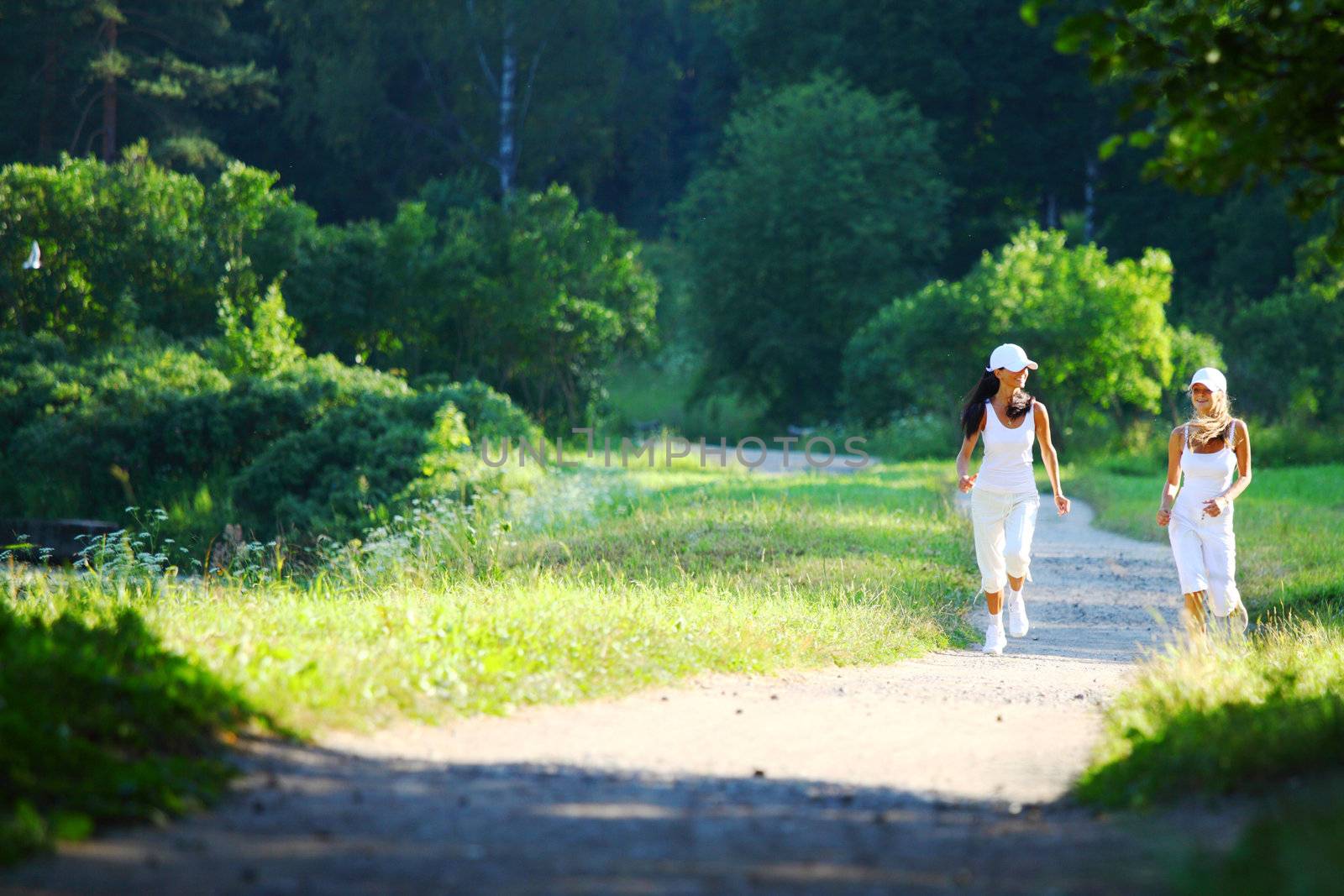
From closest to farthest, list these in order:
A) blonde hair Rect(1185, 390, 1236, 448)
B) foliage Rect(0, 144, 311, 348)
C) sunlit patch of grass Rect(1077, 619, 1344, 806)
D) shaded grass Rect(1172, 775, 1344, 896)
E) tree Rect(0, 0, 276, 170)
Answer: shaded grass Rect(1172, 775, 1344, 896), sunlit patch of grass Rect(1077, 619, 1344, 806), blonde hair Rect(1185, 390, 1236, 448), foliage Rect(0, 144, 311, 348), tree Rect(0, 0, 276, 170)

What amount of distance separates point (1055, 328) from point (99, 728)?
25094mm

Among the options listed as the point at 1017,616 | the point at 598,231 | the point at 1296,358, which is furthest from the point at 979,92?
the point at 1017,616

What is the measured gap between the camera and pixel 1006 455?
9.70 meters

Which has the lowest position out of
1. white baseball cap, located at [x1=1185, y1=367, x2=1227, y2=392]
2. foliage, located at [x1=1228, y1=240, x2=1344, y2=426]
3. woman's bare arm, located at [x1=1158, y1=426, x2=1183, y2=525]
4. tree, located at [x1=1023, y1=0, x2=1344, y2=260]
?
woman's bare arm, located at [x1=1158, y1=426, x2=1183, y2=525]

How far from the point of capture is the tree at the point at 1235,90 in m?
5.18

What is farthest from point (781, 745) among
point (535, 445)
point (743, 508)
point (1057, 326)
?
point (1057, 326)

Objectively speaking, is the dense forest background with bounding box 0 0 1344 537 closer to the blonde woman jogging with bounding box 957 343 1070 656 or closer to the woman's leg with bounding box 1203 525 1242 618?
the blonde woman jogging with bounding box 957 343 1070 656

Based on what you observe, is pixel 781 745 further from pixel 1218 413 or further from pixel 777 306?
pixel 777 306

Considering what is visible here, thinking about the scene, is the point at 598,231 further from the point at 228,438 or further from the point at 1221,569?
the point at 1221,569

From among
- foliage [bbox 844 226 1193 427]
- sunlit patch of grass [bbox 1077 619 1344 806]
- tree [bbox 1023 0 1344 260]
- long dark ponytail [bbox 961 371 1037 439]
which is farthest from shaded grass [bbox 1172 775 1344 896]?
foliage [bbox 844 226 1193 427]

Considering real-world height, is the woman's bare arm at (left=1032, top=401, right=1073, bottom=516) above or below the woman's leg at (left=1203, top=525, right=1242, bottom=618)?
above

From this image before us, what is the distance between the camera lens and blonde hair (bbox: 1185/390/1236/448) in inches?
358

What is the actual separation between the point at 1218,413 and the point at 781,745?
4506mm

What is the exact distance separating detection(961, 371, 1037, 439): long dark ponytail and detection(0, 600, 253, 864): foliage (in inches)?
232
